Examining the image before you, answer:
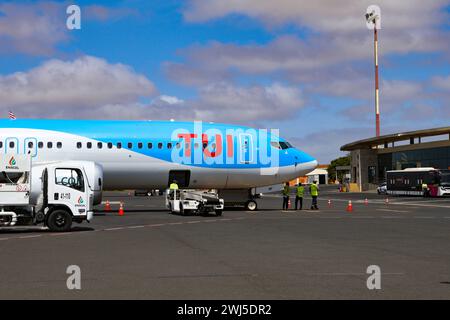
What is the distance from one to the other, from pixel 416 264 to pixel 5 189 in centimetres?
1419

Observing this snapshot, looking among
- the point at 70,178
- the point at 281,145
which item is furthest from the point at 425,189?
the point at 70,178

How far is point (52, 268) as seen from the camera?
12.1 meters

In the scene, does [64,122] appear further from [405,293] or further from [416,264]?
[405,293]

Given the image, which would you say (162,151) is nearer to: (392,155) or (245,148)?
(245,148)

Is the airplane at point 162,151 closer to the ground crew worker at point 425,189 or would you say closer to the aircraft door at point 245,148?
the aircraft door at point 245,148

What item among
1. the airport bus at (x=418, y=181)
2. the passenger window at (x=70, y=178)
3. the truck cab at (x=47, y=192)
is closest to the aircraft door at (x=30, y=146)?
the truck cab at (x=47, y=192)

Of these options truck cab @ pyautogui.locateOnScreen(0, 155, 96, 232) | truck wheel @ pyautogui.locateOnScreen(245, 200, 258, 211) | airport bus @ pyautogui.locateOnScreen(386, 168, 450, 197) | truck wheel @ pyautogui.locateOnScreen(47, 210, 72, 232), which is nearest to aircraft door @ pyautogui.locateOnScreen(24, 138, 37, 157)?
truck cab @ pyautogui.locateOnScreen(0, 155, 96, 232)

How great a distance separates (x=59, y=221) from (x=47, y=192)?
113 centimetres

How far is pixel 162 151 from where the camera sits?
33719mm

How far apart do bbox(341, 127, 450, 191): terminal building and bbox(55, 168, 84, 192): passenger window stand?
248ft

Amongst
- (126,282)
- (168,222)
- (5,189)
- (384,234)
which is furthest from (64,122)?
(126,282)

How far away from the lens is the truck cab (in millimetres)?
21141

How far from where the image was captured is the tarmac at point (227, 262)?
947 cm

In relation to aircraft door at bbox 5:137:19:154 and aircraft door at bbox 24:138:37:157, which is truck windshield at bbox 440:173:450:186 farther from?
aircraft door at bbox 5:137:19:154
